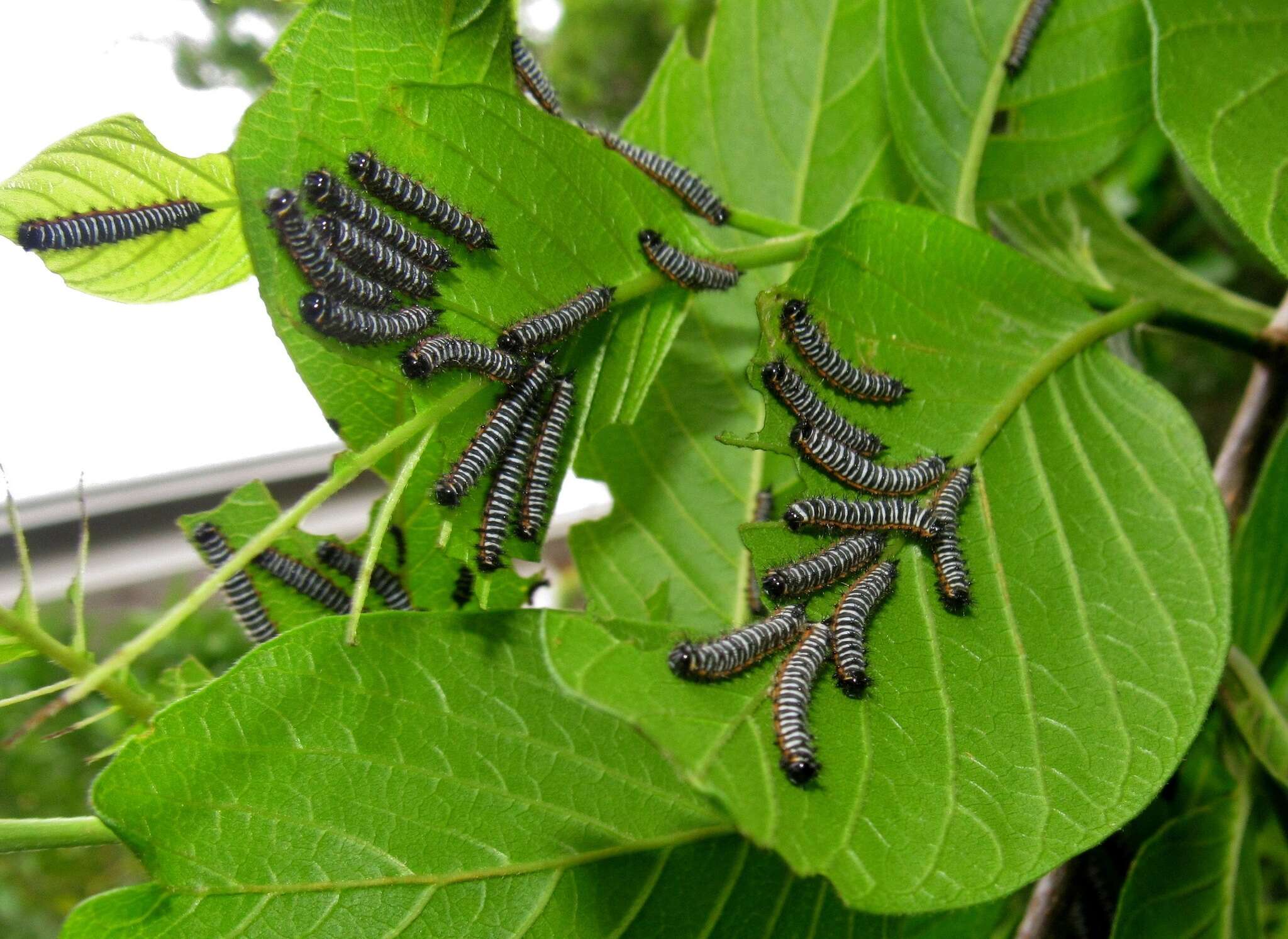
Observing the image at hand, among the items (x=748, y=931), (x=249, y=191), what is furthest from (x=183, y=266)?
(x=748, y=931)

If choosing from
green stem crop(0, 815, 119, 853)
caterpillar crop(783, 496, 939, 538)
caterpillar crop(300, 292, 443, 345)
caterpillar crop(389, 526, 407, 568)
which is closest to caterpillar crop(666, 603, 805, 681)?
caterpillar crop(783, 496, 939, 538)

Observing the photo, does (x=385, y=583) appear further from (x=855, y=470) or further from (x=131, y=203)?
(x=855, y=470)

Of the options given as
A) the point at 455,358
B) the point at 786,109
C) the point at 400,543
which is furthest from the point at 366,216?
the point at 786,109

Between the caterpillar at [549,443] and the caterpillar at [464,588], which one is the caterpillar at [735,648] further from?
the caterpillar at [464,588]

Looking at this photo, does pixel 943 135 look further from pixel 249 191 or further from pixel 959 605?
pixel 249 191

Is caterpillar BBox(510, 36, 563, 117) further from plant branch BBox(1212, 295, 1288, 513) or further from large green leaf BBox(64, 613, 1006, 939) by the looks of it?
plant branch BBox(1212, 295, 1288, 513)

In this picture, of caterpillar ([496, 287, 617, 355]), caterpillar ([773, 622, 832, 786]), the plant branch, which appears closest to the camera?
caterpillar ([773, 622, 832, 786])

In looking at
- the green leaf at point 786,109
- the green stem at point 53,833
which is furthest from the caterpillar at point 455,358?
the green leaf at point 786,109
